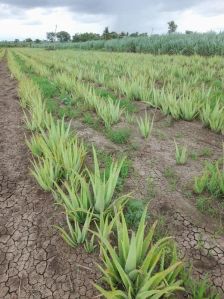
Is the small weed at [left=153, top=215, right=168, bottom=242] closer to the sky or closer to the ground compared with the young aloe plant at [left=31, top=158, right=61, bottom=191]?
closer to the ground

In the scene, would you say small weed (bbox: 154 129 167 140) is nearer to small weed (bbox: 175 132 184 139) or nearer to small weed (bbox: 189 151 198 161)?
small weed (bbox: 175 132 184 139)

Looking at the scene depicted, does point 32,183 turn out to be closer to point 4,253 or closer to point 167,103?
point 4,253

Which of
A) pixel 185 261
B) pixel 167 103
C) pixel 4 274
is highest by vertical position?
pixel 167 103

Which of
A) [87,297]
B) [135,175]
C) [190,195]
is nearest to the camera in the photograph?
[87,297]

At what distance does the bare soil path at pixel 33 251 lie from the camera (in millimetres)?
1646

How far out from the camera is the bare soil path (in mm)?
1646

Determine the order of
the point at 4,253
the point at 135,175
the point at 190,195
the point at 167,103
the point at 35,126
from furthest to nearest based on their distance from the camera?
the point at 167,103, the point at 35,126, the point at 135,175, the point at 190,195, the point at 4,253

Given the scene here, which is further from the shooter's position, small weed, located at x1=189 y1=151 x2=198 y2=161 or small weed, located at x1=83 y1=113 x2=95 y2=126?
small weed, located at x1=83 y1=113 x2=95 y2=126

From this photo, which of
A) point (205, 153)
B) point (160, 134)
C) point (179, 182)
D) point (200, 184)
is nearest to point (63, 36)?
point (160, 134)

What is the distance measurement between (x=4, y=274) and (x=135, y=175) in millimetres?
1373

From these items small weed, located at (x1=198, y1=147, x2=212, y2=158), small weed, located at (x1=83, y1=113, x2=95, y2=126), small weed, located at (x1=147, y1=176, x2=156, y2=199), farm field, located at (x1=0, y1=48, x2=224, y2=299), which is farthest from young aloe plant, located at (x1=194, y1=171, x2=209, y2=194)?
small weed, located at (x1=83, y1=113, x2=95, y2=126)

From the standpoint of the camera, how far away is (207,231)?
1.95m

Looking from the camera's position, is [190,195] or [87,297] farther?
[190,195]

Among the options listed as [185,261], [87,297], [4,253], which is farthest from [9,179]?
[185,261]
